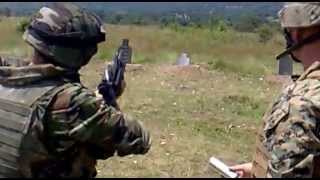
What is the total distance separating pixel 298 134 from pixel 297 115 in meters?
0.06

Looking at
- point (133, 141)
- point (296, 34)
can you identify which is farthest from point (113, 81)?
point (296, 34)

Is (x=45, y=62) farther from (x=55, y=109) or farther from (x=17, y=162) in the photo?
(x=17, y=162)

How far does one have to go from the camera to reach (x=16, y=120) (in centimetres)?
255

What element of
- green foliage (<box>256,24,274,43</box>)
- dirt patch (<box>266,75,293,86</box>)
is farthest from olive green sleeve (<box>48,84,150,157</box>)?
green foliage (<box>256,24,274,43</box>)

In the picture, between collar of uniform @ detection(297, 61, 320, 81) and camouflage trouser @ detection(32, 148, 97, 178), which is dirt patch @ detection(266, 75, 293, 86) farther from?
collar of uniform @ detection(297, 61, 320, 81)

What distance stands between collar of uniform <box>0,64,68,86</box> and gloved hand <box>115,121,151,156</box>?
0.32m

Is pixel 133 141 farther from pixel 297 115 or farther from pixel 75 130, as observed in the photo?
pixel 297 115

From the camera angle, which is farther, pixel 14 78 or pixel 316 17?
pixel 14 78

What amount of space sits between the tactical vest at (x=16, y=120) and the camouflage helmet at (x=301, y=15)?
32.3 inches

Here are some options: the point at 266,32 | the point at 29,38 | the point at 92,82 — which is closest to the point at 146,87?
the point at 92,82

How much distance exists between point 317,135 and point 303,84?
0.18 m

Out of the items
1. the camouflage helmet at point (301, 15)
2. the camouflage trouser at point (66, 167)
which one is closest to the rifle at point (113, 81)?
the camouflage trouser at point (66, 167)

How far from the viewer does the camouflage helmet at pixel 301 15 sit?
7.36 feet

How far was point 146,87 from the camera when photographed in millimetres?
10570
